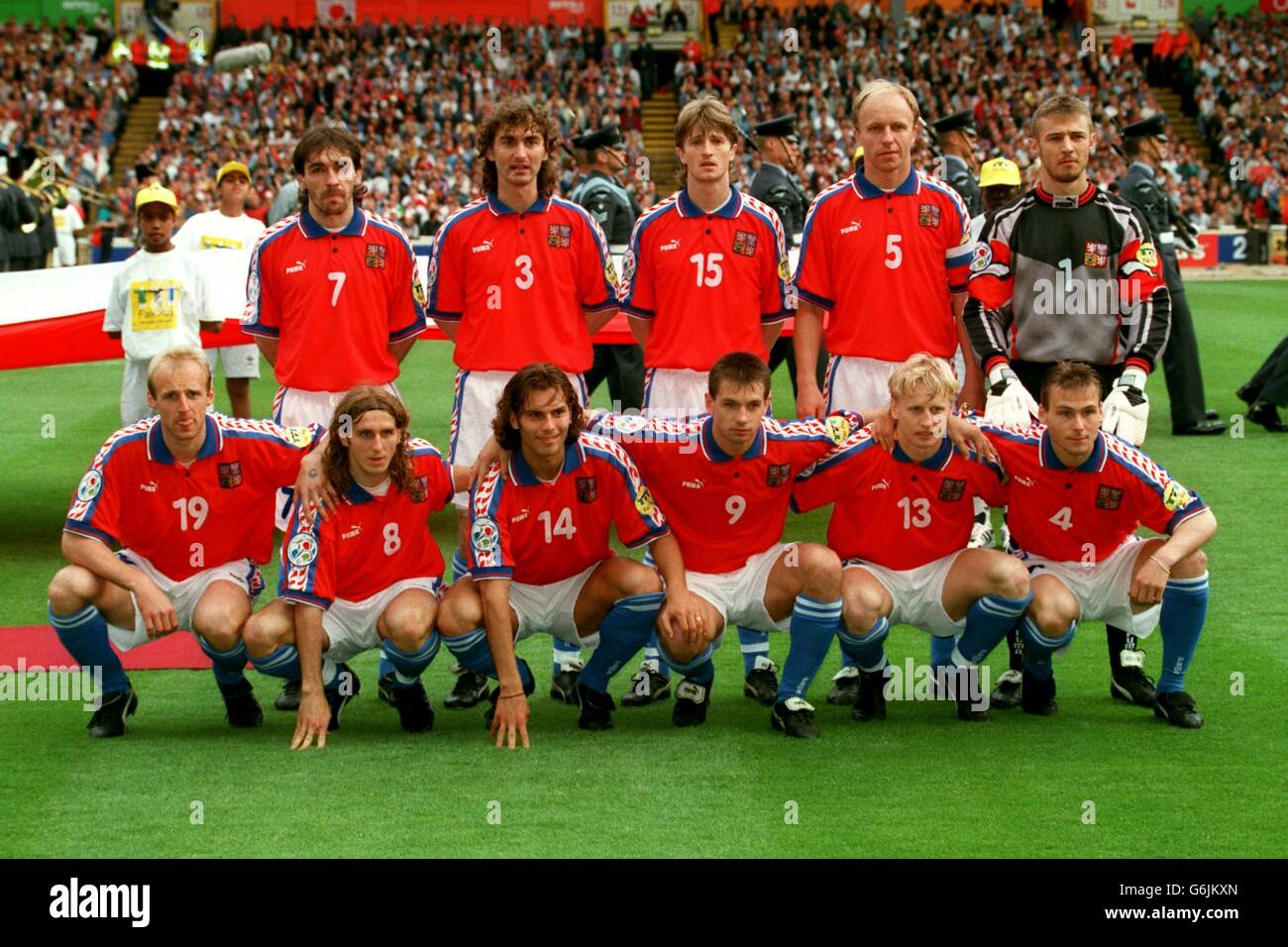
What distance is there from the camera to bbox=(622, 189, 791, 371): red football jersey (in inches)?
210

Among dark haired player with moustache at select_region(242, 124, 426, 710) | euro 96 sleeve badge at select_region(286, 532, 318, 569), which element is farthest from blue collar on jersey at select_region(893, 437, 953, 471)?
dark haired player with moustache at select_region(242, 124, 426, 710)

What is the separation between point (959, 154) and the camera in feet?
32.1

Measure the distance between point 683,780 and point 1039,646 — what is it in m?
1.17

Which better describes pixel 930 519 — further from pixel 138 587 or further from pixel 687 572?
pixel 138 587

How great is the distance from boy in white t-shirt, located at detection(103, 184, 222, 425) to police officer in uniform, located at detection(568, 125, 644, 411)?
229 centimetres

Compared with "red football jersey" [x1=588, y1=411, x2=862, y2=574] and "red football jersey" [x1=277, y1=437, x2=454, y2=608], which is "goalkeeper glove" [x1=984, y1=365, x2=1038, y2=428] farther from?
"red football jersey" [x1=277, y1=437, x2=454, y2=608]

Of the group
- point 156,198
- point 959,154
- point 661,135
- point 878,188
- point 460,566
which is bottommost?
point 460,566

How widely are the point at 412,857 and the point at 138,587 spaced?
1.41 meters

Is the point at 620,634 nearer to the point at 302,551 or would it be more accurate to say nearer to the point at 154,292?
the point at 302,551

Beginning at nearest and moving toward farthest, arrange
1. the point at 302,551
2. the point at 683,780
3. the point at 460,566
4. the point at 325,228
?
the point at 683,780 < the point at 302,551 < the point at 460,566 < the point at 325,228

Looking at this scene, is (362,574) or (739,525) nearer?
(362,574)

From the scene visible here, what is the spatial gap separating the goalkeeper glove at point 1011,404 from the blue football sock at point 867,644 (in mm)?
805

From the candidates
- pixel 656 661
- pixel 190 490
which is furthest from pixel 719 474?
pixel 190 490

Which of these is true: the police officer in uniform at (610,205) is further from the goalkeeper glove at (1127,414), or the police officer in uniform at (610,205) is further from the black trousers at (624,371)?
the goalkeeper glove at (1127,414)
